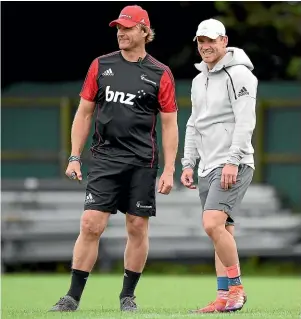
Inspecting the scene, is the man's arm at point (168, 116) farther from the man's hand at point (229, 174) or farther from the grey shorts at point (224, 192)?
the man's hand at point (229, 174)

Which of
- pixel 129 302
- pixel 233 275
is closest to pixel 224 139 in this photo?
pixel 233 275

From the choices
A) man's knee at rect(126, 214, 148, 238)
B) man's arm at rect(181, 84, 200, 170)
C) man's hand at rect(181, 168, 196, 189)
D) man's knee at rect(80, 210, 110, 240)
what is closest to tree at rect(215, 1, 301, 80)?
man's arm at rect(181, 84, 200, 170)

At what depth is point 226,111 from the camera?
9898 mm

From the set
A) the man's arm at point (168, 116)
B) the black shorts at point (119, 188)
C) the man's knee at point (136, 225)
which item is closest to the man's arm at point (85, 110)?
the black shorts at point (119, 188)

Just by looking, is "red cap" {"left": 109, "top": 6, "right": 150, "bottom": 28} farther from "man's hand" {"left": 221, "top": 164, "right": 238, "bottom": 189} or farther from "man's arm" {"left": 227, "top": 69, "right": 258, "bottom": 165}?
"man's hand" {"left": 221, "top": 164, "right": 238, "bottom": 189}

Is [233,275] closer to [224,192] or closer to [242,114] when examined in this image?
[224,192]

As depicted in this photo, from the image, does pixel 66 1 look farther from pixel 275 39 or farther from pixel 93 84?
pixel 93 84

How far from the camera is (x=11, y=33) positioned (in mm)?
20500

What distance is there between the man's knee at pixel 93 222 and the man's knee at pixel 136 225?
0.21m

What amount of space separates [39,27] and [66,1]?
644 millimetres

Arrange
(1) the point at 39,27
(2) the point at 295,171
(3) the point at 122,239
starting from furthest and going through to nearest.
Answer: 1. (1) the point at 39,27
2. (2) the point at 295,171
3. (3) the point at 122,239

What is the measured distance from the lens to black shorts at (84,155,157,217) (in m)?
10.0

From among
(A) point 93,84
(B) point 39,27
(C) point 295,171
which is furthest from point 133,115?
(B) point 39,27

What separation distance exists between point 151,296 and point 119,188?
9.78 feet
